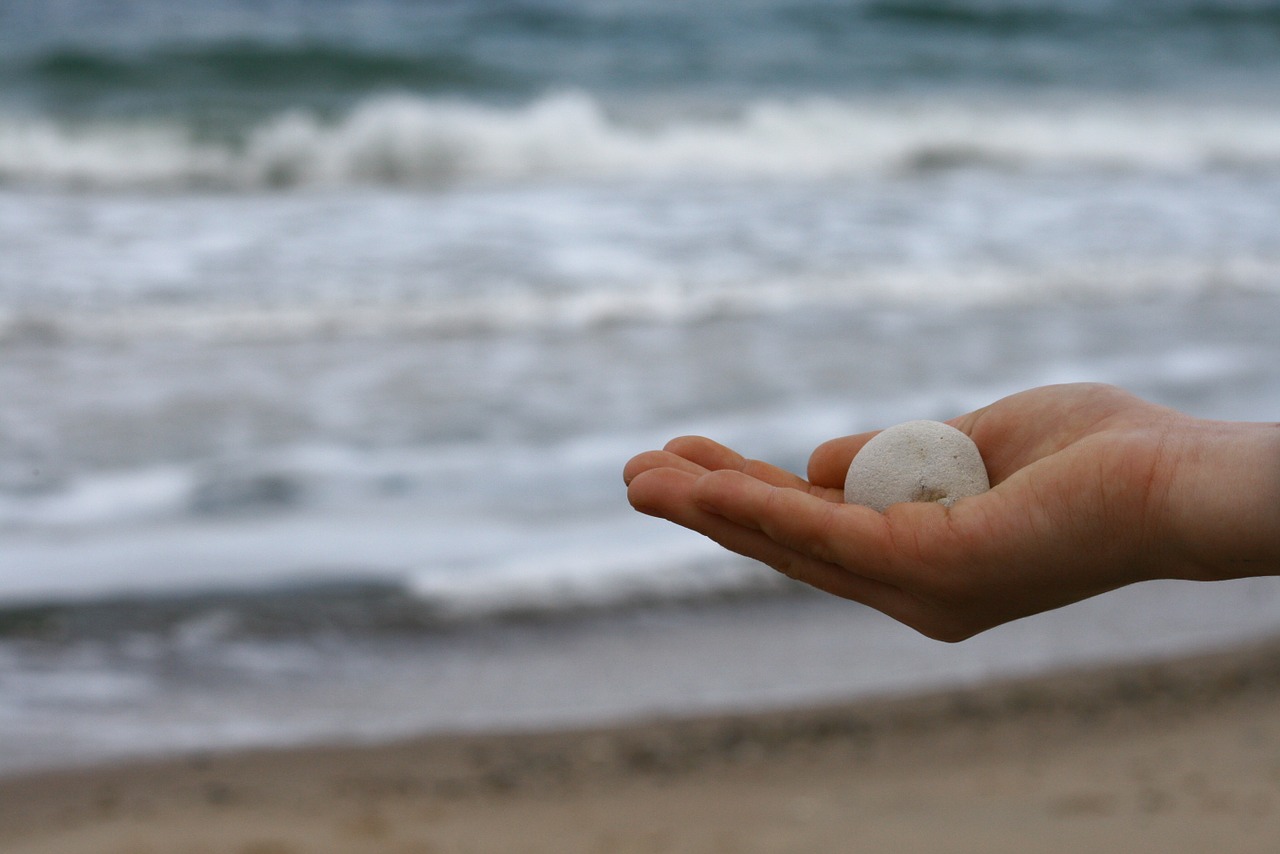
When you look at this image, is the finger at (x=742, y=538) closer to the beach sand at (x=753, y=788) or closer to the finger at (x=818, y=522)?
the finger at (x=818, y=522)

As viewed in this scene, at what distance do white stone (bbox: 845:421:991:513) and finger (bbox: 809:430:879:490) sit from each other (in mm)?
143

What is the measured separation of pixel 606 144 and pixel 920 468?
6.94 m

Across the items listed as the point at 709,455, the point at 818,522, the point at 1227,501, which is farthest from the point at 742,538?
the point at 1227,501

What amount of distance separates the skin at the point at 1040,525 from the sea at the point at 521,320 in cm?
95

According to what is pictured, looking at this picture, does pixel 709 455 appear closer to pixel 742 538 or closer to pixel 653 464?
pixel 653 464

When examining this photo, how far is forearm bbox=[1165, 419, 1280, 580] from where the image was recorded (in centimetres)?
145

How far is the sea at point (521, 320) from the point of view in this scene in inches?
108

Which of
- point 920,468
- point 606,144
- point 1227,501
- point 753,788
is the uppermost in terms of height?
point 606,144

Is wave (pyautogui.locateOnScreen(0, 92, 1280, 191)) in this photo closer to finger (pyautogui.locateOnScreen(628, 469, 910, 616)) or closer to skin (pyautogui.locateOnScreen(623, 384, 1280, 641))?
finger (pyautogui.locateOnScreen(628, 469, 910, 616))

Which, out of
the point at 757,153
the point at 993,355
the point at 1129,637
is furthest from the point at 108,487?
the point at 757,153

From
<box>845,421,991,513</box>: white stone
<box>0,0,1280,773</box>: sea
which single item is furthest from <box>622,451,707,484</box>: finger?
<box>0,0,1280,773</box>: sea

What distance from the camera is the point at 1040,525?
1.56 m

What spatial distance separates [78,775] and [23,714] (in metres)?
0.28

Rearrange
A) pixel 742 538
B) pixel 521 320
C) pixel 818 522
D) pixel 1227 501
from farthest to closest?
pixel 521 320
pixel 742 538
pixel 818 522
pixel 1227 501
